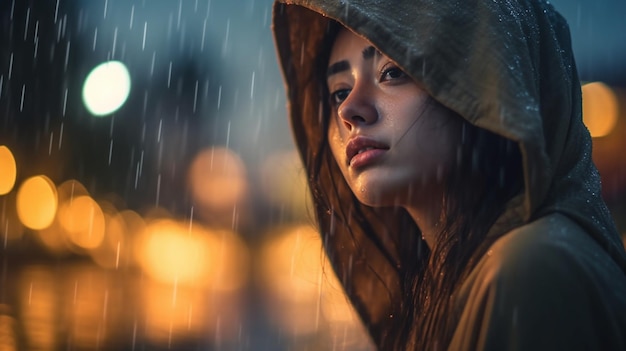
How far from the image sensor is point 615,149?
22.6 metres

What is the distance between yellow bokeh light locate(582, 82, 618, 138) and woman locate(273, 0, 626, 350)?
19.8 m

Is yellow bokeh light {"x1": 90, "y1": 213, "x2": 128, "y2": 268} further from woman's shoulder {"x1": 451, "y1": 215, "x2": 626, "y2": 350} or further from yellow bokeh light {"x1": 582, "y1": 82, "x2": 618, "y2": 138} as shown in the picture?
woman's shoulder {"x1": 451, "y1": 215, "x2": 626, "y2": 350}

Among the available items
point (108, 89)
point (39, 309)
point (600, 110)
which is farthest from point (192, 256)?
point (39, 309)

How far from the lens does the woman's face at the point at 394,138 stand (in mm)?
2766

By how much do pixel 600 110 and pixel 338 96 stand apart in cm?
2122

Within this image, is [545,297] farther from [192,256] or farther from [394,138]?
[192,256]

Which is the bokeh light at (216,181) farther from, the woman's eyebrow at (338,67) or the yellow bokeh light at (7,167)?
the woman's eyebrow at (338,67)

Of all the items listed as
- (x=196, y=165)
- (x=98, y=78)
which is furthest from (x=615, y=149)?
(x=196, y=165)

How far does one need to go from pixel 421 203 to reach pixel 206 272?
2879 cm

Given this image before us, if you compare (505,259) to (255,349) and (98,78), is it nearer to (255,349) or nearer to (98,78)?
(255,349)

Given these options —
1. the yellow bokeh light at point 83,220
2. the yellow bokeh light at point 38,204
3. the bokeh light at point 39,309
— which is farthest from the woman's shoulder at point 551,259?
the yellow bokeh light at point 83,220

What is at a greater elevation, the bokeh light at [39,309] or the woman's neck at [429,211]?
the woman's neck at [429,211]

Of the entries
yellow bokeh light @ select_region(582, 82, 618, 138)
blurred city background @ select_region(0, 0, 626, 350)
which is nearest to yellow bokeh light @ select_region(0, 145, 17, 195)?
blurred city background @ select_region(0, 0, 626, 350)

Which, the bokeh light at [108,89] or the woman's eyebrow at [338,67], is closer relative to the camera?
the woman's eyebrow at [338,67]
